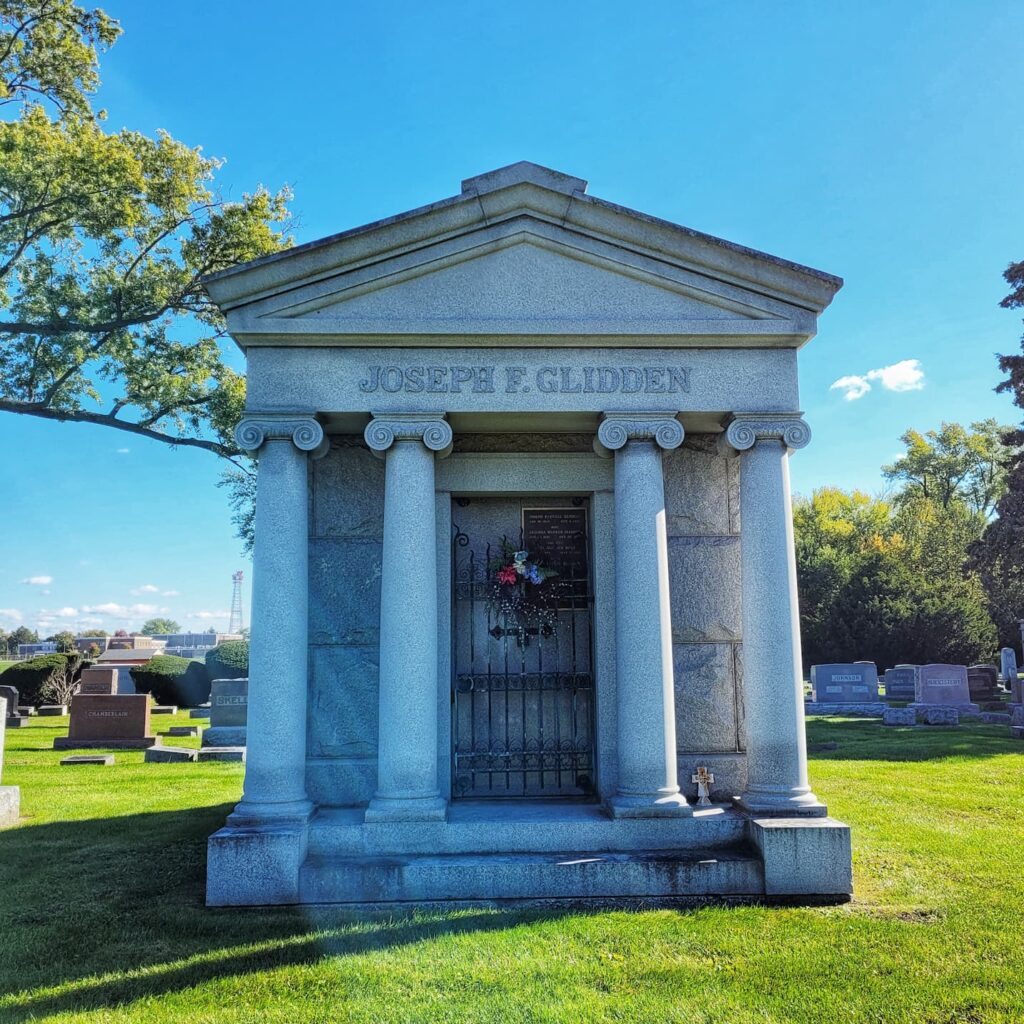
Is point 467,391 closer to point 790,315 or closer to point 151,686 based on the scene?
point 790,315

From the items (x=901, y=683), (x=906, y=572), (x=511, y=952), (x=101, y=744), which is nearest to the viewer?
(x=511, y=952)

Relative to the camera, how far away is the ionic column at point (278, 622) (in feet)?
20.8

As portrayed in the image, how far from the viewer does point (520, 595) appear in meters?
7.69

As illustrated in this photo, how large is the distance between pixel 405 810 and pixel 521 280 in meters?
4.41

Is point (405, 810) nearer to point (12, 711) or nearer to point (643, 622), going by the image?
point (643, 622)

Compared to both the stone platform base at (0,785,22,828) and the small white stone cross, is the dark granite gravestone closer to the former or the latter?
the stone platform base at (0,785,22,828)

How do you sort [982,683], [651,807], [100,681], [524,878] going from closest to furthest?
[524,878] → [651,807] → [100,681] → [982,683]

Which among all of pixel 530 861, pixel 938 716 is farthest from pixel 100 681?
pixel 938 716

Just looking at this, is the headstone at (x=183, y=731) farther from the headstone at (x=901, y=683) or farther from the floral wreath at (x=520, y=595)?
the headstone at (x=901, y=683)

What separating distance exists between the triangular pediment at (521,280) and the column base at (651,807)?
3.76 m

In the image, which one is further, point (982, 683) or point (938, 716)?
point (982, 683)

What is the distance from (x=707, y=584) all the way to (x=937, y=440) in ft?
168

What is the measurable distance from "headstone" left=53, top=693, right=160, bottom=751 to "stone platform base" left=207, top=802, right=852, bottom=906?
11.8 meters

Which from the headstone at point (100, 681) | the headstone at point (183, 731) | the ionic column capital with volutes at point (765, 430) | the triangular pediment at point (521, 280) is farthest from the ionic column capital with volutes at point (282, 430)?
the headstone at point (100, 681)
